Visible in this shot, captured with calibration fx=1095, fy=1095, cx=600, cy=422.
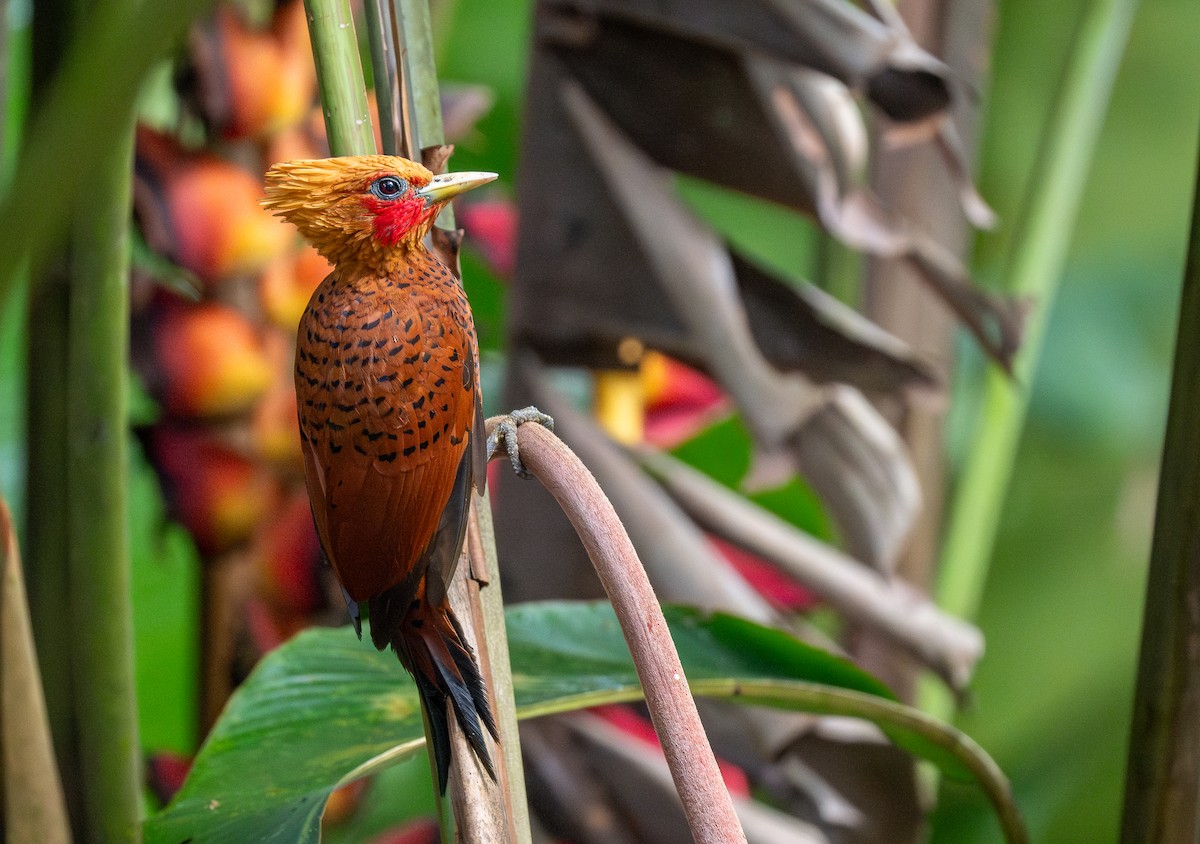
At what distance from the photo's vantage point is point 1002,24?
1130mm

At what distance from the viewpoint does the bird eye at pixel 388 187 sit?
0.24 meters

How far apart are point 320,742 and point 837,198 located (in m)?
0.38

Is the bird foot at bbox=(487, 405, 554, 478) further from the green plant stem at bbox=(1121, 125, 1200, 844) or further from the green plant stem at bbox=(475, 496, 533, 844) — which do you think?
the green plant stem at bbox=(1121, 125, 1200, 844)

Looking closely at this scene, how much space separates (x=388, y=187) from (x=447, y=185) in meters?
0.01

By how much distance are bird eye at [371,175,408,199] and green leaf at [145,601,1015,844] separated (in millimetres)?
174

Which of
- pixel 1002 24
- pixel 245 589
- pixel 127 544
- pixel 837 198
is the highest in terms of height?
pixel 1002 24

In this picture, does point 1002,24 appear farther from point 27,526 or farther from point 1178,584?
point 27,526

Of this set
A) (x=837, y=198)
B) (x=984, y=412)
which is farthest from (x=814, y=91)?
(x=984, y=412)

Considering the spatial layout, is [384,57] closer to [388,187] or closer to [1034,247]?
[388,187]

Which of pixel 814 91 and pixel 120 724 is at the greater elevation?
pixel 814 91

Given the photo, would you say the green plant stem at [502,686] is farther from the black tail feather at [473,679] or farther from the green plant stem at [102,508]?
the green plant stem at [102,508]

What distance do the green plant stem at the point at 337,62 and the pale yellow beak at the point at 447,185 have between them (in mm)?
21

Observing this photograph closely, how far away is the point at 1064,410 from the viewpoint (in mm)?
1116

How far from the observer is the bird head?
24 centimetres
